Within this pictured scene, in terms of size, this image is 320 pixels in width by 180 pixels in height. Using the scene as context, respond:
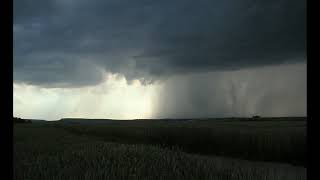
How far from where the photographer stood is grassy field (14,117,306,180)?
8.37 meters

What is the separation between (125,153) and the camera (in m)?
11.2

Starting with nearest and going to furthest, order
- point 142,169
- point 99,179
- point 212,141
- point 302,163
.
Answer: point 99,179 → point 142,169 → point 302,163 → point 212,141

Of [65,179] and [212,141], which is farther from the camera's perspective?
[212,141]

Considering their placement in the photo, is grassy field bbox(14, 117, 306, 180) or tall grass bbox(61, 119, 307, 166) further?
tall grass bbox(61, 119, 307, 166)

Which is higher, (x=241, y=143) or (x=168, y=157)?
(x=168, y=157)

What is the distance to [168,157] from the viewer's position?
10312mm

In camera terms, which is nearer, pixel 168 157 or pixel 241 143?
pixel 168 157

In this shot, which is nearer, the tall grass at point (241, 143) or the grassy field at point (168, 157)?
the grassy field at point (168, 157)

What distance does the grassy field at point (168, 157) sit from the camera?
27.5 feet
